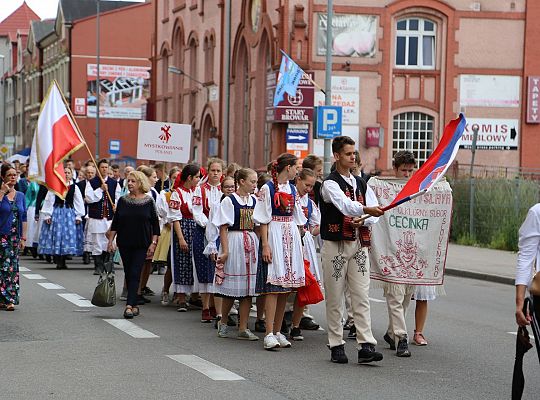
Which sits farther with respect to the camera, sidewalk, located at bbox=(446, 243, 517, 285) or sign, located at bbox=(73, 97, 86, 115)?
sign, located at bbox=(73, 97, 86, 115)

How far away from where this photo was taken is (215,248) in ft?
46.0

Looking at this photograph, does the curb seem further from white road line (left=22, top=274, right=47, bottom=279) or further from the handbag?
the handbag

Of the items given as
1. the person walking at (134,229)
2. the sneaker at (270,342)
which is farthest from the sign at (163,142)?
the sneaker at (270,342)

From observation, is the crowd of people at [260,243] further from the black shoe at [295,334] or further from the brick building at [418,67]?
the brick building at [418,67]

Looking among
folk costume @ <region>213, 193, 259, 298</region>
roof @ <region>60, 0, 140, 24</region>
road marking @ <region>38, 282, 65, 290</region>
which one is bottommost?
road marking @ <region>38, 282, 65, 290</region>

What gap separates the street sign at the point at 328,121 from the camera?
100 feet

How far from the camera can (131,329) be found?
43.0 ft

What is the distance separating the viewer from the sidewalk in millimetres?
22047

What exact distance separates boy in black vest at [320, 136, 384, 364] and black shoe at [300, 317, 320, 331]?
2.56 metres

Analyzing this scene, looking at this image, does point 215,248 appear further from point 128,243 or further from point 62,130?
point 62,130

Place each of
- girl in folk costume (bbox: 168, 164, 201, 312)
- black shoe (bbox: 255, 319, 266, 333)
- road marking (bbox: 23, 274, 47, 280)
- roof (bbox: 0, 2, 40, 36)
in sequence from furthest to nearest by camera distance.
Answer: roof (bbox: 0, 2, 40, 36) → road marking (bbox: 23, 274, 47, 280) → girl in folk costume (bbox: 168, 164, 201, 312) → black shoe (bbox: 255, 319, 266, 333)

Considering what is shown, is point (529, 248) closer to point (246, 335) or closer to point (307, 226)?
point (246, 335)

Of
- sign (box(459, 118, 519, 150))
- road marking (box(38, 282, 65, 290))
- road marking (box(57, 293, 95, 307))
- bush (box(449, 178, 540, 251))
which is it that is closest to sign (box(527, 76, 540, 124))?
sign (box(459, 118, 519, 150))

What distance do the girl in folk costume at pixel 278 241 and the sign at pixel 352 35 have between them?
32141 mm
